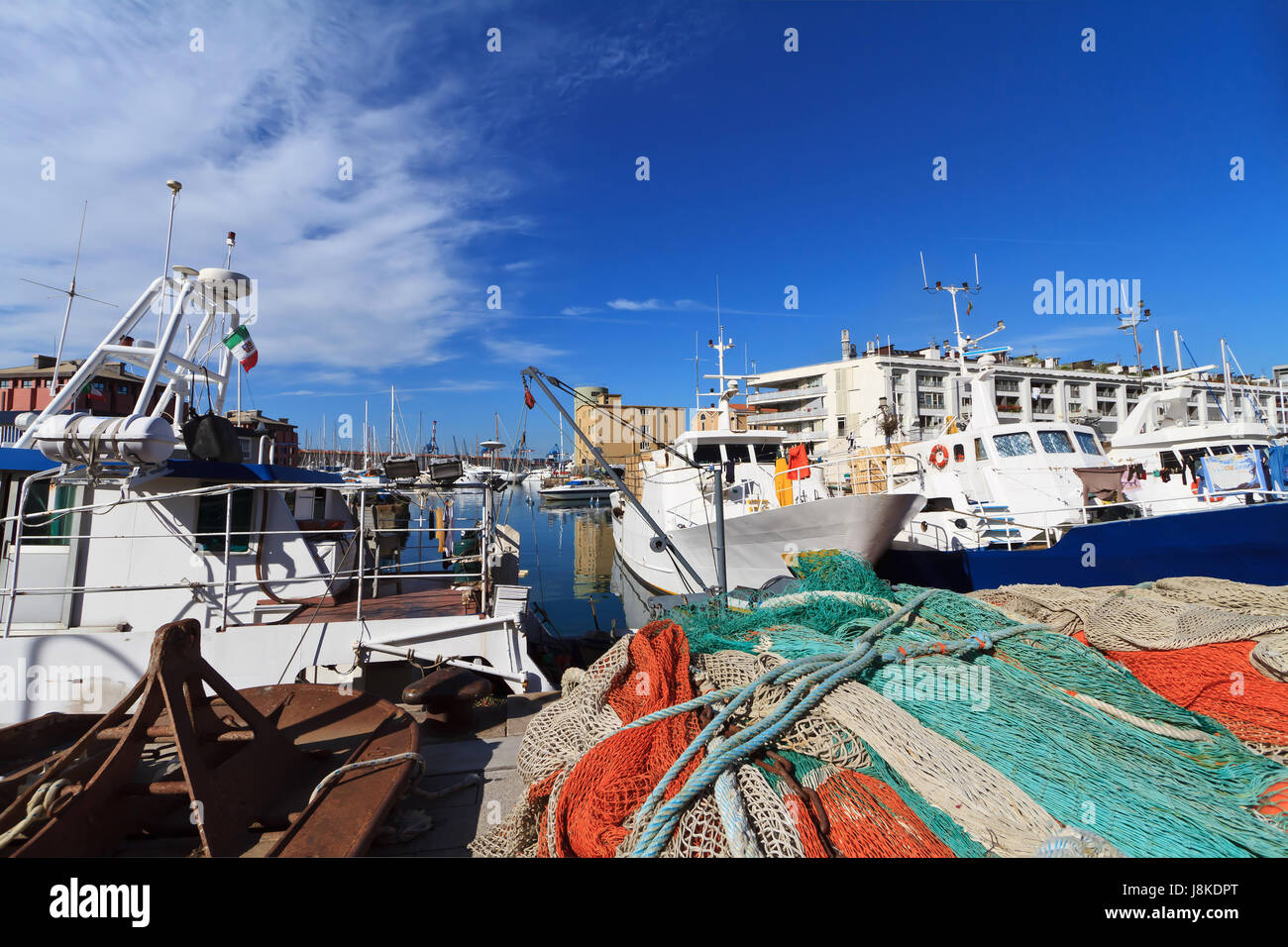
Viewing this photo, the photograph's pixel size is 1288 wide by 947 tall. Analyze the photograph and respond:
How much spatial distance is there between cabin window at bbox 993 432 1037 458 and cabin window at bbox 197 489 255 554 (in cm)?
1493

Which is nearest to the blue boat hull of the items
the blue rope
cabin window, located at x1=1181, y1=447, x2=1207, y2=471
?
cabin window, located at x1=1181, y1=447, x2=1207, y2=471

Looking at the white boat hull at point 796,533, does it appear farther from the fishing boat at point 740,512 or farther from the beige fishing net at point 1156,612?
the beige fishing net at point 1156,612

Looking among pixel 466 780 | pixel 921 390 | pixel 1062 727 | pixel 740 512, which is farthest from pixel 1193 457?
pixel 921 390

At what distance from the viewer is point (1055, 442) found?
541 inches

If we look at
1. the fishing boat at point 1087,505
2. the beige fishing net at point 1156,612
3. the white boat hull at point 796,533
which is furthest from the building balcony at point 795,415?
the beige fishing net at point 1156,612

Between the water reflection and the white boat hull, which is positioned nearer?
the white boat hull

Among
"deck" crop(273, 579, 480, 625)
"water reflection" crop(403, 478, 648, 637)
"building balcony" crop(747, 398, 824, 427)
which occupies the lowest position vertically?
"water reflection" crop(403, 478, 648, 637)

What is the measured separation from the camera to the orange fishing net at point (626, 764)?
239 cm

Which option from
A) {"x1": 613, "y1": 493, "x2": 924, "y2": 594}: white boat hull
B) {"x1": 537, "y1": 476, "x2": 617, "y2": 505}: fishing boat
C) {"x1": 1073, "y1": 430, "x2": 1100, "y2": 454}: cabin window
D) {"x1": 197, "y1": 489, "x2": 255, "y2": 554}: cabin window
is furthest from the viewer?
{"x1": 537, "y1": 476, "x2": 617, "y2": 505}: fishing boat

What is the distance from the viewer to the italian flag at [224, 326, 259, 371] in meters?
8.23

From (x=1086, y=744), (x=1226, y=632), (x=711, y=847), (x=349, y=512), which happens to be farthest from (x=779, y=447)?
(x=711, y=847)

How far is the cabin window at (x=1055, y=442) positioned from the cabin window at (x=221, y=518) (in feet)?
51.4

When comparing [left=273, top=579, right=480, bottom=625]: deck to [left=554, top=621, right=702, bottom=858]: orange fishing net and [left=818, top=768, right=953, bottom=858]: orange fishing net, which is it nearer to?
[left=554, top=621, right=702, bottom=858]: orange fishing net
